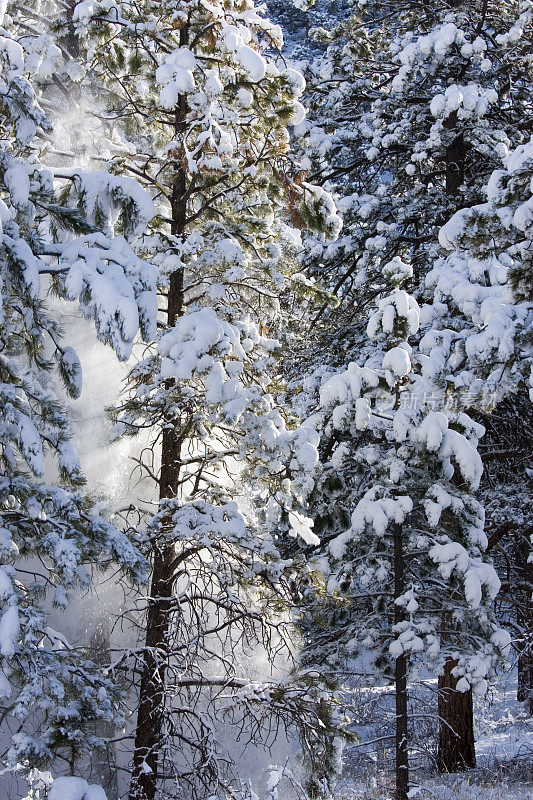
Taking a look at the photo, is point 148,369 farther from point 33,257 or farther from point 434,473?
point 434,473

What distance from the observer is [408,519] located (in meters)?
8.19

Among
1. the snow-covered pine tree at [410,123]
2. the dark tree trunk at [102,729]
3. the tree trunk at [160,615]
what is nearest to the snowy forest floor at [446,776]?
the tree trunk at [160,615]

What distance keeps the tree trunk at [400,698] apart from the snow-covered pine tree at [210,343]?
50.7 inches

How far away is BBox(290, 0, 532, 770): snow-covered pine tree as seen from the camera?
1004cm

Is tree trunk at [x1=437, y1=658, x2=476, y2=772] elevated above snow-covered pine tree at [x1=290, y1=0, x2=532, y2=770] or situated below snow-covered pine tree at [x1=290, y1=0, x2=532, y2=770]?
below

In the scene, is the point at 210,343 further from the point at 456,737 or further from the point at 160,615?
the point at 456,737

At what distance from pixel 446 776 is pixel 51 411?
783 centimetres

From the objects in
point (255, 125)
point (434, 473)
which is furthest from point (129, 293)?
point (434, 473)

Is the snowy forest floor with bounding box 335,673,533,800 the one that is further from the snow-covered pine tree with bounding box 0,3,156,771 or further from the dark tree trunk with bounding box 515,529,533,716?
the snow-covered pine tree with bounding box 0,3,156,771

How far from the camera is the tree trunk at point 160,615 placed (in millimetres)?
6016

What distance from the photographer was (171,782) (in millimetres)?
7906

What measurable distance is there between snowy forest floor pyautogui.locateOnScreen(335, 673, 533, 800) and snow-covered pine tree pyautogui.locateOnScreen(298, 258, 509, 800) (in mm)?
595

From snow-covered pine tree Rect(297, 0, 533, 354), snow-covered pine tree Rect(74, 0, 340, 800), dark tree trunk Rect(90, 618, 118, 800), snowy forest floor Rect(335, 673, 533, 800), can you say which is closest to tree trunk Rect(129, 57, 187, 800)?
snow-covered pine tree Rect(74, 0, 340, 800)

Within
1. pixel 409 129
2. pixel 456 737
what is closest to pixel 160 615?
pixel 456 737
